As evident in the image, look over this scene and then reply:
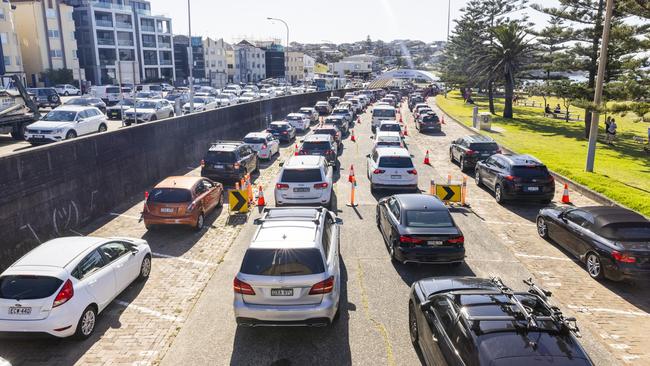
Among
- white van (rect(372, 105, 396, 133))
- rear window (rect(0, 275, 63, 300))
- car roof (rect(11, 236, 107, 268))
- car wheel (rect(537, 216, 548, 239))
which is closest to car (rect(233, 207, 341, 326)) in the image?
rear window (rect(0, 275, 63, 300))

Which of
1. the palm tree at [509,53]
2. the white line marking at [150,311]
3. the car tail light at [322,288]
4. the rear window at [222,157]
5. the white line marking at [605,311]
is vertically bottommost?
the white line marking at [605,311]

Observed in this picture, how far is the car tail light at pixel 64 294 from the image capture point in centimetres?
777

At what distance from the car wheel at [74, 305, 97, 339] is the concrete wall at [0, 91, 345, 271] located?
13.4ft

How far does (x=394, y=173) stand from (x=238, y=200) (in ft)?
19.3

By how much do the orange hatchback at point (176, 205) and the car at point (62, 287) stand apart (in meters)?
3.81

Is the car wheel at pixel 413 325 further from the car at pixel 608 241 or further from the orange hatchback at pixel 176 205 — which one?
the orange hatchback at pixel 176 205

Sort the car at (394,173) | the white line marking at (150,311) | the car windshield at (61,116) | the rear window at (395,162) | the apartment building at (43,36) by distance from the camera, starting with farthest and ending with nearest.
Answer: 1. the apartment building at (43,36)
2. the car windshield at (61,116)
3. the rear window at (395,162)
4. the car at (394,173)
5. the white line marking at (150,311)

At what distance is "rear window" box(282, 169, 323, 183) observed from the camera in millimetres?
14820

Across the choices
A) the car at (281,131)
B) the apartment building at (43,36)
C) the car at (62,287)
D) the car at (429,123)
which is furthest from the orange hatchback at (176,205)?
the apartment building at (43,36)

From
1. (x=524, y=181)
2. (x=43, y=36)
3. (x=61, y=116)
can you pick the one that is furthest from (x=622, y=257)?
(x=43, y=36)

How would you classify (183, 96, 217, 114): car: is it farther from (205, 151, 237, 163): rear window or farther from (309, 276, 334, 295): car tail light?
(309, 276, 334, 295): car tail light

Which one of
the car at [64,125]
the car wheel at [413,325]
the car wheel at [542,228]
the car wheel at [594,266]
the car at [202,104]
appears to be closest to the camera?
the car wheel at [413,325]

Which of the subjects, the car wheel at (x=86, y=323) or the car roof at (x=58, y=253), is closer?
the car wheel at (x=86, y=323)

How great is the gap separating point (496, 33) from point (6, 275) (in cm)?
4502
